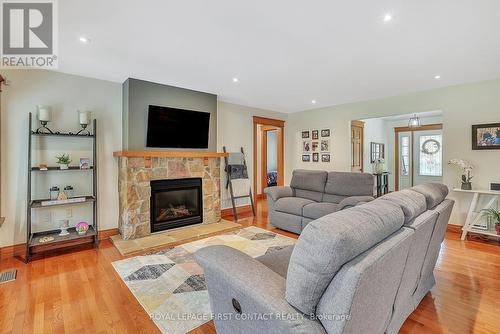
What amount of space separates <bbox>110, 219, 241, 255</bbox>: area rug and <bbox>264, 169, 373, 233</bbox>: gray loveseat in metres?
0.81

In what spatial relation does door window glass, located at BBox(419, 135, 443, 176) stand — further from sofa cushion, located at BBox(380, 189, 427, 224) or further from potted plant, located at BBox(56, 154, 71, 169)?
potted plant, located at BBox(56, 154, 71, 169)

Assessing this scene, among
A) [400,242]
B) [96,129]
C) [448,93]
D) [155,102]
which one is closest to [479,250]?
[448,93]

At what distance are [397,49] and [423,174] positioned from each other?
561cm

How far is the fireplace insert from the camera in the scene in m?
3.94

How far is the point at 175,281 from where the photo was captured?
2445mm

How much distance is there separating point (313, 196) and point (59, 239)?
380cm

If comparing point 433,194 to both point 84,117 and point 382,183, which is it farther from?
point 382,183

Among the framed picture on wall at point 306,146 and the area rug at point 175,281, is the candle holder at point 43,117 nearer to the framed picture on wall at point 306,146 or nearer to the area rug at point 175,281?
the area rug at point 175,281

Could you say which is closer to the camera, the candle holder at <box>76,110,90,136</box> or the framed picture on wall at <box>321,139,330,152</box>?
the candle holder at <box>76,110,90,136</box>

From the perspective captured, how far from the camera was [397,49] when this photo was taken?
266 centimetres

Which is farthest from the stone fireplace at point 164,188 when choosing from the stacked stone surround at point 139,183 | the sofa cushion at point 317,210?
the sofa cushion at point 317,210

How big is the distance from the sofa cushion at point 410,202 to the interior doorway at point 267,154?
13.1ft

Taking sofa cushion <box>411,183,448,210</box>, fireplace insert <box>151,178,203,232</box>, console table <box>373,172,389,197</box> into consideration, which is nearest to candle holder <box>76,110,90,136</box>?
fireplace insert <box>151,178,203,232</box>

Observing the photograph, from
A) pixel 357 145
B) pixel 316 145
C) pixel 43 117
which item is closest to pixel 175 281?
pixel 43 117
